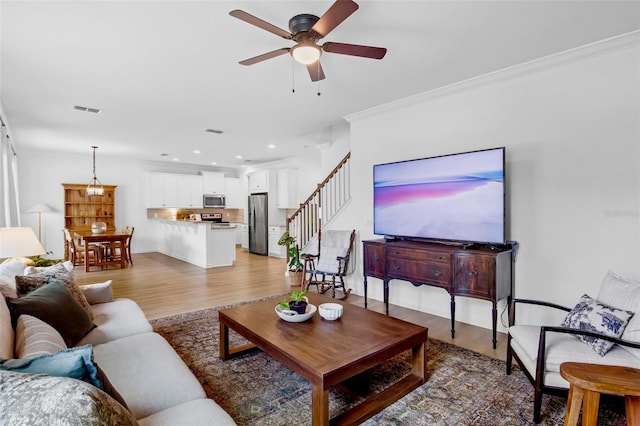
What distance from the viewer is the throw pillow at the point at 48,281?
217cm

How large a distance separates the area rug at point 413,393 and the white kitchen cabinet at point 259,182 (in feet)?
21.2

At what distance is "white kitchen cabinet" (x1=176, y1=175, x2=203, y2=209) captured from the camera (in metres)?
9.89

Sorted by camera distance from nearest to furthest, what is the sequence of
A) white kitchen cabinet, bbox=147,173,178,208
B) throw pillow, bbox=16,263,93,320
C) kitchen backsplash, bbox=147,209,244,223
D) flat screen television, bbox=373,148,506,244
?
throw pillow, bbox=16,263,93,320, flat screen television, bbox=373,148,506,244, white kitchen cabinet, bbox=147,173,178,208, kitchen backsplash, bbox=147,209,244,223

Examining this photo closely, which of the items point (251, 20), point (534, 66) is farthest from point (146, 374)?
point (534, 66)

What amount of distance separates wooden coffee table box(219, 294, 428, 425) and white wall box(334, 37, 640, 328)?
1.73 metres

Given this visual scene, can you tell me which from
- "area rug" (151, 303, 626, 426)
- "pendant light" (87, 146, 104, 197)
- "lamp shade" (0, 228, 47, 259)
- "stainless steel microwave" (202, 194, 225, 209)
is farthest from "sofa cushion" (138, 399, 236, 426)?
"stainless steel microwave" (202, 194, 225, 209)

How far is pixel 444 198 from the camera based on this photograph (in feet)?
11.9

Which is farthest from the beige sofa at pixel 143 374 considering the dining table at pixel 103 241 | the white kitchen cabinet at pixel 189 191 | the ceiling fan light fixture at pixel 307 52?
the white kitchen cabinet at pixel 189 191

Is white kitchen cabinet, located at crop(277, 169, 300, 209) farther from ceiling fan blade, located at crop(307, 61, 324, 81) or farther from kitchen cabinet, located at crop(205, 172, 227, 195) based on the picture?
ceiling fan blade, located at crop(307, 61, 324, 81)

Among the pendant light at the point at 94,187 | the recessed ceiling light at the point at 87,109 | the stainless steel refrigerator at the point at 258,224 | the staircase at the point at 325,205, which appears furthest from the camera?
the stainless steel refrigerator at the point at 258,224

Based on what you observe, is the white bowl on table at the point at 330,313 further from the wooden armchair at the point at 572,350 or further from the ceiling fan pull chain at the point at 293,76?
the ceiling fan pull chain at the point at 293,76

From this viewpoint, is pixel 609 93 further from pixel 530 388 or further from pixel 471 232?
pixel 530 388

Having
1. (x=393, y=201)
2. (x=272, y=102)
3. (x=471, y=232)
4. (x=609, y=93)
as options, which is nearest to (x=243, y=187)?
(x=272, y=102)

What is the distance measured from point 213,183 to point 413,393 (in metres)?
9.46
